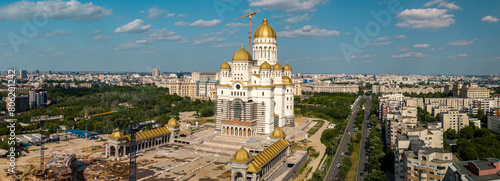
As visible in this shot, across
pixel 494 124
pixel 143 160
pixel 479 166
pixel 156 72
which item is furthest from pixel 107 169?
pixel 156 72

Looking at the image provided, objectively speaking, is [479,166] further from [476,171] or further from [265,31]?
[265,31]

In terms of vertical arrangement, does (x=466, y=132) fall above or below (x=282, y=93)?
below

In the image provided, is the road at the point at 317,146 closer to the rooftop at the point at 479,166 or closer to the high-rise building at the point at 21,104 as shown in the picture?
the rooftop at the point at 479,166

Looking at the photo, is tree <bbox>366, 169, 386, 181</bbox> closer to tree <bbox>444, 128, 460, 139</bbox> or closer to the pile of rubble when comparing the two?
the pile of rubble

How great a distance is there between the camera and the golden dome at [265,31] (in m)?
41.8

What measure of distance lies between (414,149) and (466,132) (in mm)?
19630

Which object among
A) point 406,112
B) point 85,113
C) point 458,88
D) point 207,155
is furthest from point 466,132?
point 85,113

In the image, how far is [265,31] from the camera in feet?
137

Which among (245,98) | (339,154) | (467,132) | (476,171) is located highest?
(245,98)

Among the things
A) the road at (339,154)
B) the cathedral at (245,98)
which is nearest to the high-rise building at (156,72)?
the road at (339,154)

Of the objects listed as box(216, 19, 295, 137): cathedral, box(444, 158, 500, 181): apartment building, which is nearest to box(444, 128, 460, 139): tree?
box(216, 19, 295, 137): cathedral

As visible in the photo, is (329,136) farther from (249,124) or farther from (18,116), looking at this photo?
(18,116)

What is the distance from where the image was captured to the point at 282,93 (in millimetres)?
41750

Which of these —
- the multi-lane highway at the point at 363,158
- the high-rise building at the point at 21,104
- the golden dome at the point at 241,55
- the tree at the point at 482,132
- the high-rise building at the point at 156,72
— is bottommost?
the multi-lane highway at the point at 363,158
